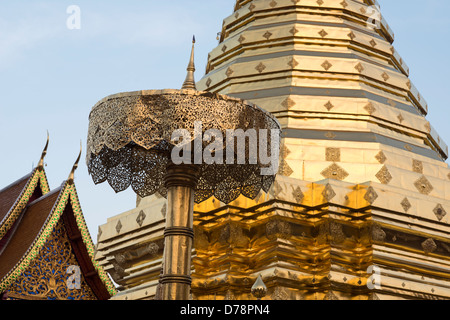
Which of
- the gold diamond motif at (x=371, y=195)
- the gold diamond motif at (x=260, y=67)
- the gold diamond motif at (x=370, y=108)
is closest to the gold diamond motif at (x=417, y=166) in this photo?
the gold diamond motif at (x=370, y=108)

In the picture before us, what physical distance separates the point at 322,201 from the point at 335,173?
0.51 meters

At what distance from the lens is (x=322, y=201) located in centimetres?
823

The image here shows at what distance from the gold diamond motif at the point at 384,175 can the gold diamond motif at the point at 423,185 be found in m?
0.36

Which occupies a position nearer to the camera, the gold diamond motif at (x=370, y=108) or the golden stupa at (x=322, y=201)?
the golden stupa at (x=322, y=201)

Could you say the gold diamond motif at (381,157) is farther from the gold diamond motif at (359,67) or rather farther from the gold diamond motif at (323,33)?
the gold diamond motif at (323,33)

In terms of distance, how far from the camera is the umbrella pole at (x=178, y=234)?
215 inches

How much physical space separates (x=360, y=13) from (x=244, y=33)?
1518mm

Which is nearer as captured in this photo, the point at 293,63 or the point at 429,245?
the point at 429,245

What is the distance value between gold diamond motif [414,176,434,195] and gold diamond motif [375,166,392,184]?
36 centimetres

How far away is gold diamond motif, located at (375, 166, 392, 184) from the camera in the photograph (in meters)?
8.55

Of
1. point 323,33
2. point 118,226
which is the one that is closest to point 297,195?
point 118,226

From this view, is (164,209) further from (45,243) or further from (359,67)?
(45,243)
